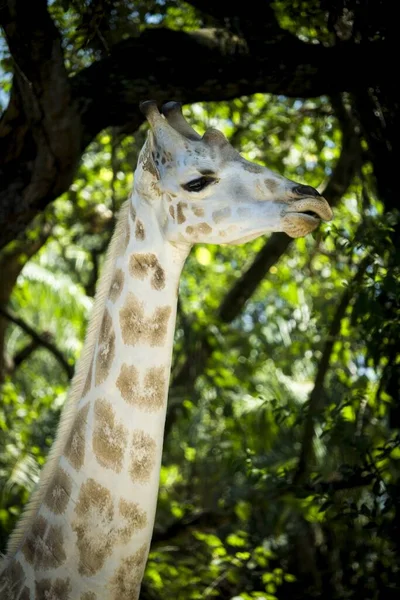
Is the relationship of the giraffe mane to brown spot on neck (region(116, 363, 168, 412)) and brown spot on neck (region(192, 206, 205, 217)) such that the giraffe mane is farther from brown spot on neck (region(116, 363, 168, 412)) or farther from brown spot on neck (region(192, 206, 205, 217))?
brown spot on neck (region(192, 206, 205, 217))

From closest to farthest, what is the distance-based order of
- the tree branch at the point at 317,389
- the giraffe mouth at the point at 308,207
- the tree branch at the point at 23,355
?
the giraffe mouth at the point at 308,207
the tree branch at the point at 317,389
the tree branch at the point at 23,355

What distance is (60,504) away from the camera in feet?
9.78

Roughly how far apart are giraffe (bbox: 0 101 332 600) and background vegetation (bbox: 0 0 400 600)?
1059 mm

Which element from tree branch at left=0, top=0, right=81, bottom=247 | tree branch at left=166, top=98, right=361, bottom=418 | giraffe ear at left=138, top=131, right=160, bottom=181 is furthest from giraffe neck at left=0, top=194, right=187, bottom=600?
tree branch at left=166, top=98, right=361, bottom=418

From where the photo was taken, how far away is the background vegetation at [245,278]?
4.29 m

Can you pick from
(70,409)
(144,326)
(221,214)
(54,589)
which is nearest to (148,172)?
(221,214)

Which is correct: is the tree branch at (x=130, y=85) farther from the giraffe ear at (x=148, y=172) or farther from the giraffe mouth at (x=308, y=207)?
the giraffe mouth at (x=308, y=207)

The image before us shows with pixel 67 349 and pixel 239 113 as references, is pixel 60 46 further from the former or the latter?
pixel 67 349

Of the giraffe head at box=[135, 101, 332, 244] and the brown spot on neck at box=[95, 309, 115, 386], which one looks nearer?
the giraffe head at box=[135, 101, 332, 244]

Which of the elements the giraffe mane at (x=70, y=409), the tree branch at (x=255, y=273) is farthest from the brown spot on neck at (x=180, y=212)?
the tree branch at (x=255, y=273)

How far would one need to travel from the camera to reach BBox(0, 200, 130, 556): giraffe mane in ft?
10.3

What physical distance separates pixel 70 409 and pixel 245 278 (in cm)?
368

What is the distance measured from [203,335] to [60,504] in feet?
11.6

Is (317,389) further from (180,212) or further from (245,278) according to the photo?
(180,212)
